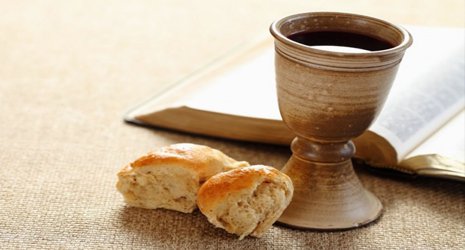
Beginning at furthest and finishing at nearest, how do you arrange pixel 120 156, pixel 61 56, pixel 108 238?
pixel 61 56 < pixel 120 156 < pixel 108 238

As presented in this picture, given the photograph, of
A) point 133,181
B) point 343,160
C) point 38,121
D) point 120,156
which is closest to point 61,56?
point 38,121

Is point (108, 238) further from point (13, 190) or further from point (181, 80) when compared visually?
point (181, 80)

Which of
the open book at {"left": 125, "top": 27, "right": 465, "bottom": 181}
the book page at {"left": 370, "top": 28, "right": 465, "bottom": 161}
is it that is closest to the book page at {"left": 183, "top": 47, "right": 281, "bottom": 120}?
the open book at {"left": 125, "top": 27, "right": 465, "bottom": 181}

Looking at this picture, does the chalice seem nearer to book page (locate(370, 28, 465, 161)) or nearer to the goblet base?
the goblet base

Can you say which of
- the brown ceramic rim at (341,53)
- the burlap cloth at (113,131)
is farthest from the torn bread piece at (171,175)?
the brown ceramic rim at (341,53)

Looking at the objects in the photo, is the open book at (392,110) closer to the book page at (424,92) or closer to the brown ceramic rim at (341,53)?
the book page at (424,92)

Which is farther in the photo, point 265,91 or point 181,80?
point 181,80

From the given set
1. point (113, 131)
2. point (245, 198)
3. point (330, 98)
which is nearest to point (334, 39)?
point (330, 98)
